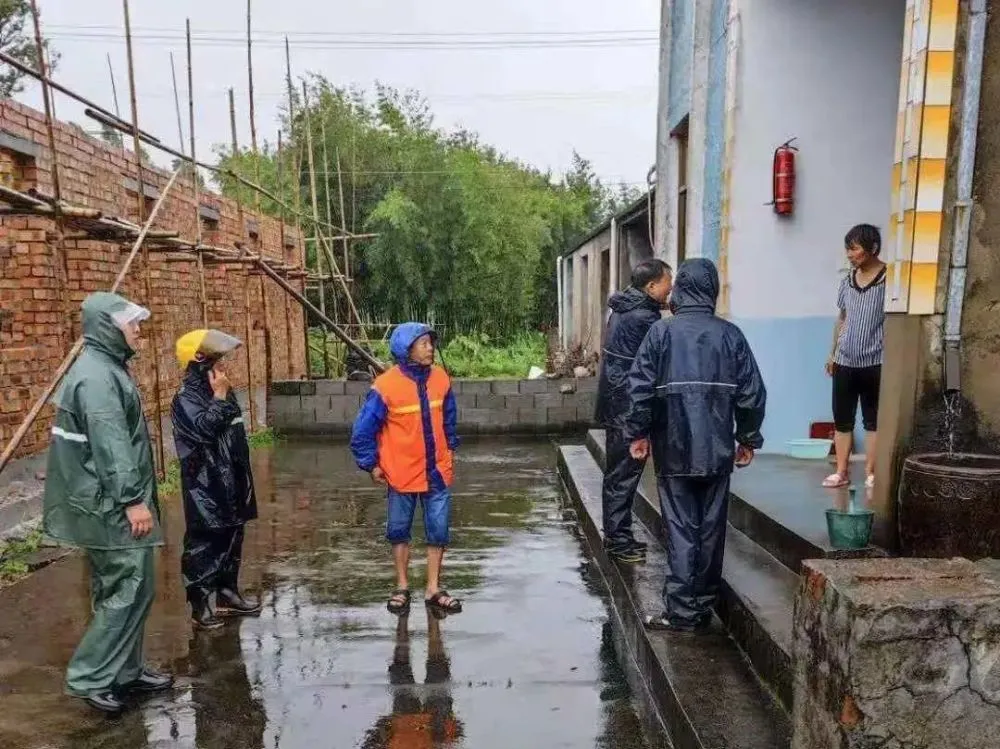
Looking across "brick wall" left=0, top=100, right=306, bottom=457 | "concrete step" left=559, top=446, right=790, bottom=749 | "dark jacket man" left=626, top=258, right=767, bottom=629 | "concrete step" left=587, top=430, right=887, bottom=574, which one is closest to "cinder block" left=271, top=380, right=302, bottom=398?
"brick wall" left=0, top=100, right=306, bottom=457

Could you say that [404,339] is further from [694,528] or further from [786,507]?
[786,507]

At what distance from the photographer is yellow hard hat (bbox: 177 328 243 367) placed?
431cm

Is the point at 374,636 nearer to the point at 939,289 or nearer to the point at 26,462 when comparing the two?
the point at 939,289

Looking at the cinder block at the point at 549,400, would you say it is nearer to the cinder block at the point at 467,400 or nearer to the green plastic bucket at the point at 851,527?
the cinder block at the point at 467,400

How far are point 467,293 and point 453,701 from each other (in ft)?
55.8

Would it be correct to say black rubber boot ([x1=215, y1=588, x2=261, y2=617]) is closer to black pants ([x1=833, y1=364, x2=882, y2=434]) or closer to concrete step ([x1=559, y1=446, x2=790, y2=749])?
concrete step ([x1=559, y1=446, x2=790, y2=749])

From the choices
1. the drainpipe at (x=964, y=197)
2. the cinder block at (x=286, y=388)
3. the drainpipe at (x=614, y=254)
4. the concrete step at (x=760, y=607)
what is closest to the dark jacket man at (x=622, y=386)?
the concrete step at (x=760, y=607)

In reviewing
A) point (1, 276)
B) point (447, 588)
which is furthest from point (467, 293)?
point (447, 588)

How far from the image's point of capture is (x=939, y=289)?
3.51 meters

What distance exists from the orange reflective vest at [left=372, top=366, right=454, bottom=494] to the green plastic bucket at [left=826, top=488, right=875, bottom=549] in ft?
6.54

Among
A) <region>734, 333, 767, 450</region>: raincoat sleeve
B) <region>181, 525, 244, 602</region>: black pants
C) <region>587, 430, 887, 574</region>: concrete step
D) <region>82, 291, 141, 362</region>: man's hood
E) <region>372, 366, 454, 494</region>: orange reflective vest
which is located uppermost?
<region>82, 291, 141, 362</region>: man's hood

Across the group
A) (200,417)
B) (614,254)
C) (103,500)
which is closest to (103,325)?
(103,500)

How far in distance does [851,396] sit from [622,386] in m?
1.33

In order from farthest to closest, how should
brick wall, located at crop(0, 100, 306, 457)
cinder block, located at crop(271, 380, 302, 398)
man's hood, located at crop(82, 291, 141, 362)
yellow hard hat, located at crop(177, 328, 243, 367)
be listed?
cinder block, located at crop(271, 380, 302, 398), brick wall, located at crop(0, 100, 306, 457), yellow hard hat, located at crop(177, 328, 243, 367), man's hood, located at crop(82, 291, 141, 362)
